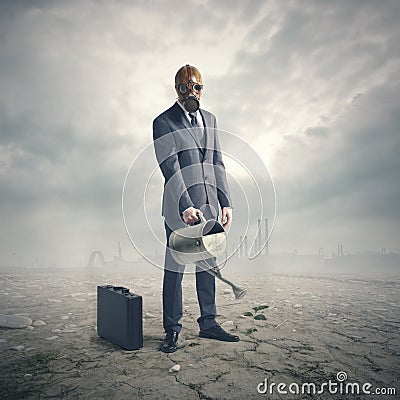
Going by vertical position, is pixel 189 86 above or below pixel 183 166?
above

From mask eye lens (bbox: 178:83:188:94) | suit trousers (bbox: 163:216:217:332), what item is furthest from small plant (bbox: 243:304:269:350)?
mask eye lens (bbox: 178:83:188:94)

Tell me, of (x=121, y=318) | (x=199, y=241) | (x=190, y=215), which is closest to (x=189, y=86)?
(x=190, y=215)

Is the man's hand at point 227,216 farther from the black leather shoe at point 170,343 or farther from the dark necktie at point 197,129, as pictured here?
the black leather shoe at point 170,343

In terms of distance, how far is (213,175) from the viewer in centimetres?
276

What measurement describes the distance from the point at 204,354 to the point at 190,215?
92cm

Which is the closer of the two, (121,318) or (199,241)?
(199,241)

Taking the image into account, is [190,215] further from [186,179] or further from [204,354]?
[204,354]

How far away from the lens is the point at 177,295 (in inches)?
106

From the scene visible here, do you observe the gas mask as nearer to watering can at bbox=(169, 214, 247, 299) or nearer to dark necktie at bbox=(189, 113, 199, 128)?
dark necktie at bbox=(189, 113, 199, 128)

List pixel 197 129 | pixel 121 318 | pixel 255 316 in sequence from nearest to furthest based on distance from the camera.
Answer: pixel 121 318
pixel 197 129
pixel 255 316

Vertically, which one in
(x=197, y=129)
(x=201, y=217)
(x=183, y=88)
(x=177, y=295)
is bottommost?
(x=177, y=295)

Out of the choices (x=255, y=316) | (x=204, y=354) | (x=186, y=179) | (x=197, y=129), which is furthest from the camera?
(x=255, y=316)

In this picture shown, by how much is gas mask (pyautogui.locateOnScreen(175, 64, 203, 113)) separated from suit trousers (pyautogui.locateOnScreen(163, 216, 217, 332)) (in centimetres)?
90

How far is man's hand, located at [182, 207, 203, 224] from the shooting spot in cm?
242
